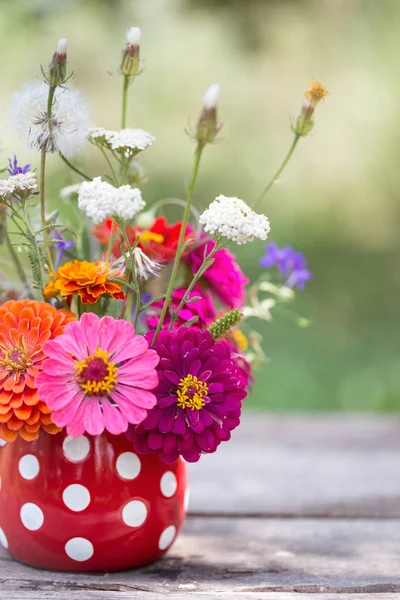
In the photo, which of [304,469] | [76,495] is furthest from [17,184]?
[304,469]

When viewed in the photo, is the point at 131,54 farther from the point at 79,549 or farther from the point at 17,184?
the point at 79,549

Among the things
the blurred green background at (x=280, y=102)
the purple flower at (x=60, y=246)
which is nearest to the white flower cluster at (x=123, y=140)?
the purple flower at (x=60, y=246)

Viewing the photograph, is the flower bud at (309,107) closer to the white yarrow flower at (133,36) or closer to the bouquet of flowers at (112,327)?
the bouquet of flowers at (112,327)

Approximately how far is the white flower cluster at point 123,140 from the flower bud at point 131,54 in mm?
53

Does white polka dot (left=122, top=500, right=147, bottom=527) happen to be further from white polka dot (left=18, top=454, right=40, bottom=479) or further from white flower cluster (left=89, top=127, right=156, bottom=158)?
white flower cluster (left=89, top=127, right=156, bottom=158)

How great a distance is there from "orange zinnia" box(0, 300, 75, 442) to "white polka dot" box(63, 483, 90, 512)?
0.18ft

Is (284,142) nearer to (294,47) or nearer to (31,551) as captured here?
(294,47)

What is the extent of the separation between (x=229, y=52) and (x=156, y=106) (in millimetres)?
415

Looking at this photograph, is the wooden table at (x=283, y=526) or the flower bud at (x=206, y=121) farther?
the wooden table at (x=283, y=526)

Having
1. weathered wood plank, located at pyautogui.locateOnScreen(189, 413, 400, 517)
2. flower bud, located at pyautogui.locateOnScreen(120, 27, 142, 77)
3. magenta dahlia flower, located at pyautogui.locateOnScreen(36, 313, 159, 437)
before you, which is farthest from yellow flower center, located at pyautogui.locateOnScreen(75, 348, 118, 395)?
weathered wood plank, located at pyautogui.locateOnScreen(189, 413, 400, 517)

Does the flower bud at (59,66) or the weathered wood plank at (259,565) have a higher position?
the flower bud at (59,66)

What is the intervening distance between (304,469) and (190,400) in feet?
1.60

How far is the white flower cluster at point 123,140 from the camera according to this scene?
22.2 inches

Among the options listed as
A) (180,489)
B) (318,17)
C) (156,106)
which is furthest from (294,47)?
(180,489)
